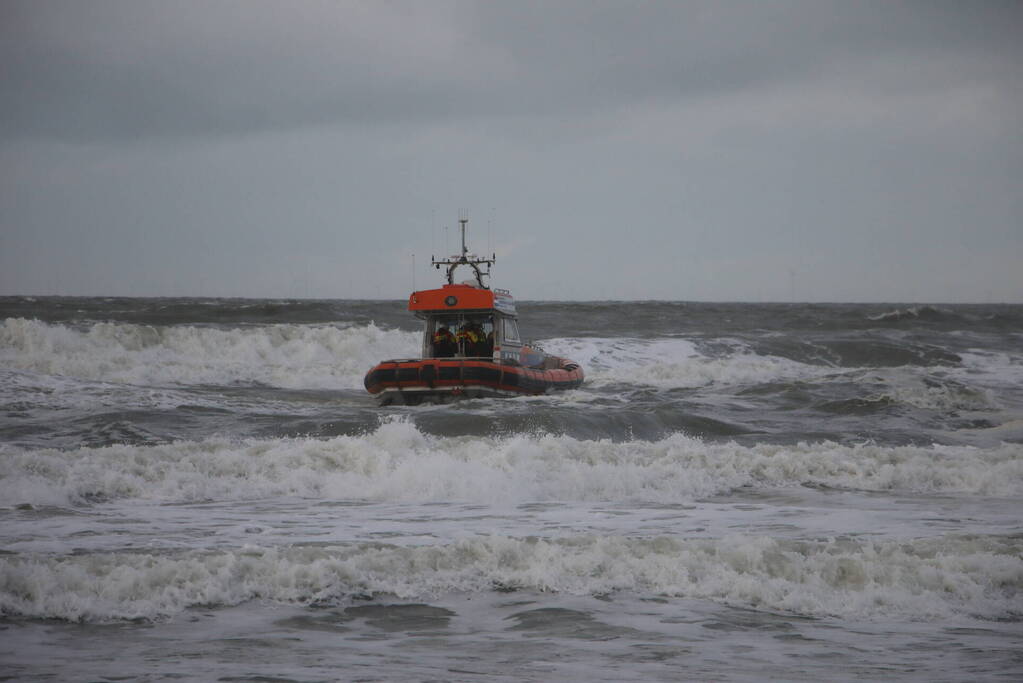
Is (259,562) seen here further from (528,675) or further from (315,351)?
(315,351)

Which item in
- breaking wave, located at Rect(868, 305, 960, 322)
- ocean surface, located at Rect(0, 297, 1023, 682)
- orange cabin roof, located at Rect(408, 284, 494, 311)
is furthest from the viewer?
breaking wave, located at Rect(868, 305, 960, 322)

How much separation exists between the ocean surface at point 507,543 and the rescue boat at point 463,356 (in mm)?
558

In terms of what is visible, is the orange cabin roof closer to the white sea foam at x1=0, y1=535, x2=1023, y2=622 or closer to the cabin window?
the cabin window

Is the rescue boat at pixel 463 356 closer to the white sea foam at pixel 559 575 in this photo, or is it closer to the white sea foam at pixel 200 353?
the white sea foam at pixel 200 353

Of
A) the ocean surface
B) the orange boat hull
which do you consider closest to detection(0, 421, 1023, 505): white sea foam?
the ocean surface

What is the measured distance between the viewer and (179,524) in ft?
31.0

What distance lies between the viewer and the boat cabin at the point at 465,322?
71.4ft

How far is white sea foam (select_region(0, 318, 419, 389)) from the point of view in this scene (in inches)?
1158

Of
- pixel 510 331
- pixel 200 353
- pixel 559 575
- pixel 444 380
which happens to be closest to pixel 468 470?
pixel 559 575

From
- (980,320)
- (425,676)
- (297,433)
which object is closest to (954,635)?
(425,676)

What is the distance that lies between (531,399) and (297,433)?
6.27 metres

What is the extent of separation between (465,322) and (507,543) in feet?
46.4

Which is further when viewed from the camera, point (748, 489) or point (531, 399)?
point (531, 399)

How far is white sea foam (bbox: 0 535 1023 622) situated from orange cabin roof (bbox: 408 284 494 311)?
13.5 m
